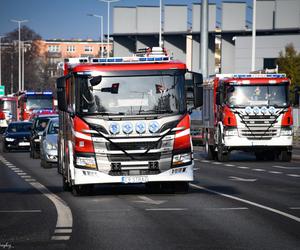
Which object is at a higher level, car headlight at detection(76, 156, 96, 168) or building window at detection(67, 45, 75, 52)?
building window at detection(67, 45, 75, 52)

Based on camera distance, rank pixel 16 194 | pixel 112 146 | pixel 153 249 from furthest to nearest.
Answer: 1. pixel 16 194
2. pixel 112 146
3. pixel 153 249

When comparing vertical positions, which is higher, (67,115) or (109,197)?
(67,115)

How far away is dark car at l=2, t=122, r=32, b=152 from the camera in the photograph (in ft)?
169

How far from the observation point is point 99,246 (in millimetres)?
12336

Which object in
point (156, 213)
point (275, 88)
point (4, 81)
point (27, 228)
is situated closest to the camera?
point (27, 228)

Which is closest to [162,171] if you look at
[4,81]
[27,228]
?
[27,228]

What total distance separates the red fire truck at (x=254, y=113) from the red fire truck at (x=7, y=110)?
157 ft

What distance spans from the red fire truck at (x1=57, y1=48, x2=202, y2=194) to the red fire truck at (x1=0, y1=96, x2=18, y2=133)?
63.2 m

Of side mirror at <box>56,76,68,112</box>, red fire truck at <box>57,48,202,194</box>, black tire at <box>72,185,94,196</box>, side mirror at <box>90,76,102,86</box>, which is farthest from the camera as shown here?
black tire at <box>72,185,94,196</box>

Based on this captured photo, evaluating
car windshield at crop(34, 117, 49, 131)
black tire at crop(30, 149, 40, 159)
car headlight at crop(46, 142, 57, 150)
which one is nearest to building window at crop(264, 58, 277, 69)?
car windshield at crop(34, 117, 49, 131)

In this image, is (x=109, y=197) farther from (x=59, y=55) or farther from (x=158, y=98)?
(x=59, y=55)

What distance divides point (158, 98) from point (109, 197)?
210 centimetres

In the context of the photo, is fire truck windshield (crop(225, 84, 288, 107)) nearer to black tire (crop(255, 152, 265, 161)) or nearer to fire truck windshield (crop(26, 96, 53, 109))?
black tire (crop(255, 152, 265, 161))

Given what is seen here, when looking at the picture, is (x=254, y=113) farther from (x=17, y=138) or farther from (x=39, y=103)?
(x=39, y=103)
